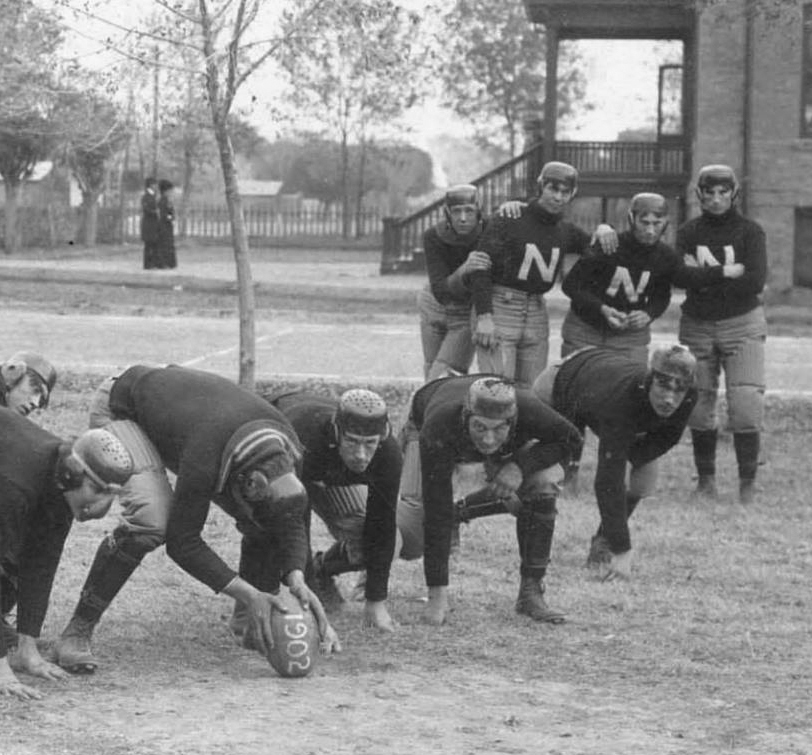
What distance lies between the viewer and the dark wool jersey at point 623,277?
35.8 feet

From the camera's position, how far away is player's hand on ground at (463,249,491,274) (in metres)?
10.8

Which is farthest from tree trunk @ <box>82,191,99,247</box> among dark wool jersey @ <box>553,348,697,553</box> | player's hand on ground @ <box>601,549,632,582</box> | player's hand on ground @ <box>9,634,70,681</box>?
player's hand on ground @ <box>9,634,70,681</box>

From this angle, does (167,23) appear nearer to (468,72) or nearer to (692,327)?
(692,327)

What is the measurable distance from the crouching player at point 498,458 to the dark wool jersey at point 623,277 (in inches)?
103

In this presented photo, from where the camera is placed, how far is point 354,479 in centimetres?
781

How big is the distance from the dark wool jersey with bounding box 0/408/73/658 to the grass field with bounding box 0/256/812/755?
0.32m

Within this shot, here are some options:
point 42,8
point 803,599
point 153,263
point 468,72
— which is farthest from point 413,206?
point 803,599

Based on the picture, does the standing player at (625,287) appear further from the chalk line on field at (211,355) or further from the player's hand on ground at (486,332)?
the chalk line on field at (211,355)

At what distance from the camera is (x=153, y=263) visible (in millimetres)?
32156

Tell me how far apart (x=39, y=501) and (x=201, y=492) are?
0.56 m

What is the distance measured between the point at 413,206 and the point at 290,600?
58986 millimetres

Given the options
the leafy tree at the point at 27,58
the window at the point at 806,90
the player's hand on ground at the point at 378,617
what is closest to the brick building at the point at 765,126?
the window at the point at 806,90

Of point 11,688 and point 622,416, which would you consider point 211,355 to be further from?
point 11,688

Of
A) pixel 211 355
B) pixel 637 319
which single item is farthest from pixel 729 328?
pixel 211 355
